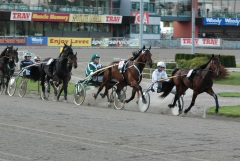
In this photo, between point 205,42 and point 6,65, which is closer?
point 6,65

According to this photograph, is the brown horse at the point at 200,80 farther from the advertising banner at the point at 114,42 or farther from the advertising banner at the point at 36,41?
the advertising banner at the point at 114,42

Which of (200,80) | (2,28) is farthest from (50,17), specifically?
(200,80)

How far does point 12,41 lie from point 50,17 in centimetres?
1173

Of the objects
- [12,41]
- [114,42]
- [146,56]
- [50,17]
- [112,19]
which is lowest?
[146,56]

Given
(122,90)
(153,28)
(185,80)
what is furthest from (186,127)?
(153,28)

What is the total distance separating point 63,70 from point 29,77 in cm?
231

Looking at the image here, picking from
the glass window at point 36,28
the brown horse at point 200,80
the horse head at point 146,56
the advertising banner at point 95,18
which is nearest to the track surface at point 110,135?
the brown horse at point 200,80

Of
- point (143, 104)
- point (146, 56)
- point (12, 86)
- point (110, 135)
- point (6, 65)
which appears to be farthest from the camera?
point (6, 65)

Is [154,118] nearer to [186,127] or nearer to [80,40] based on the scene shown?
[186,127]

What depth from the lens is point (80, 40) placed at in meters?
57.1

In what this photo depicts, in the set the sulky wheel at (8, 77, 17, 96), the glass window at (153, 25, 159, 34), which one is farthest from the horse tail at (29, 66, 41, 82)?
the glass window at (153, 25, 159, 34)

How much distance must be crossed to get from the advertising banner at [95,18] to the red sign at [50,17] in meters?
0.79

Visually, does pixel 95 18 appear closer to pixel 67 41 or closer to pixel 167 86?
pixel 67 41

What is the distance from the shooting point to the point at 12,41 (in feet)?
177
